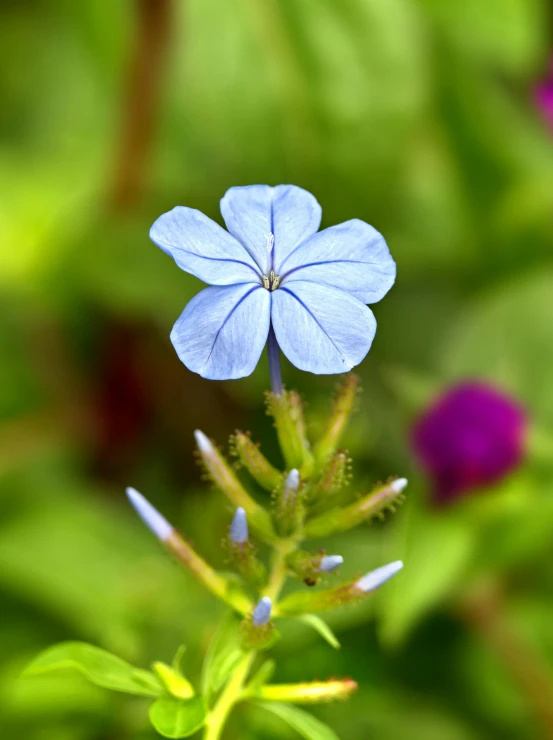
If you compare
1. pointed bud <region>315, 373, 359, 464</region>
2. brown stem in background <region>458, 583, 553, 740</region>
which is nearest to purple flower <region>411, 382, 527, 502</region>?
brown stem in background <region>458, 583, 553, 740</region>

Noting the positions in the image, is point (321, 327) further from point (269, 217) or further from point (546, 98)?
point (546, 98)

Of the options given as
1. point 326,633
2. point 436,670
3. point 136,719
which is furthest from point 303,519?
point 436,670

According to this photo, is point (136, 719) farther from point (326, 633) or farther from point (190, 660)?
point (326, 633)

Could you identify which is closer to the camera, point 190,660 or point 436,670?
point 190,660

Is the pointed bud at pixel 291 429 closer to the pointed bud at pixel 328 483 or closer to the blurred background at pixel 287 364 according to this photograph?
the pointed bud at pixel 328 483

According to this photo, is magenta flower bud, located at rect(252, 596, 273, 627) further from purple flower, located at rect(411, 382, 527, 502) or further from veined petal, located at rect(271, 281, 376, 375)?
purple flower, located at rect(411, 382, 527, 502)

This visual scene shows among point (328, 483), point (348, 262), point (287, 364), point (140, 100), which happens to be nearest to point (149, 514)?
point (328, 483)

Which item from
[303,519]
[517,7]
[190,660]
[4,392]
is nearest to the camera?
[303,519]
